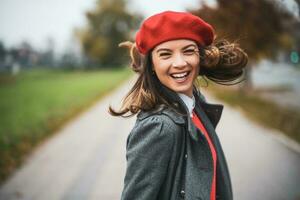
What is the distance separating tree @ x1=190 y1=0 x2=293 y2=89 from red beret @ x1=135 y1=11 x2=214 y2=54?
6160 mm

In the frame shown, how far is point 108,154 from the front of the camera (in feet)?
20.7

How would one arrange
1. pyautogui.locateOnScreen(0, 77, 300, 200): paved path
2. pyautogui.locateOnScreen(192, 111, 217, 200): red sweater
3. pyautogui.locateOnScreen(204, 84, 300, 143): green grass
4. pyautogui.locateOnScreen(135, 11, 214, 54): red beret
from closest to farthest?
pyautogui.locateOnScreen(135, 11, 214, 54): red beret → pyautogui.locateOnScreen(192, 111, 217, 200): red sweater → pyautogui.locateOnScreen(0, 77, 300, 200): paved path → pyautogui.locateOnScreen(204, 84, 300, 143): green grass

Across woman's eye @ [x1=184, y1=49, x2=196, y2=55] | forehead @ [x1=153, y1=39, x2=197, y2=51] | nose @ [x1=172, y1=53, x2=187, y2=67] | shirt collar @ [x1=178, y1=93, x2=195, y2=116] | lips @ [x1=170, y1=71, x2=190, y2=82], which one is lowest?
shirt collar @ [x1=178, y1=93, x2=195, y2=116]

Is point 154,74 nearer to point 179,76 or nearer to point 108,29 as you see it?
point 179,76

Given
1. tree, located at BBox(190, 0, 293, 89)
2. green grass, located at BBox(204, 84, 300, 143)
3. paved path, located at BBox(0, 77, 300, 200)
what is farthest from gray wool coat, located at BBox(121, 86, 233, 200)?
tree, located at BBox(190, 0, 293, 89)

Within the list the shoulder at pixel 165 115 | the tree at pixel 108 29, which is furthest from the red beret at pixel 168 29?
the tree at pixel 108 29

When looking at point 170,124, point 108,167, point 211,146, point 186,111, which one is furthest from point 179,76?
point 108,167

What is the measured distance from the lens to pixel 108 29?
5941 cm

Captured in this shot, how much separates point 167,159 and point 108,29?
59365mm

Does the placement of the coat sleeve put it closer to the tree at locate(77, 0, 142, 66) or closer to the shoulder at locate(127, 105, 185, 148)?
the shoulder at locate(127, 105, 185, 148)

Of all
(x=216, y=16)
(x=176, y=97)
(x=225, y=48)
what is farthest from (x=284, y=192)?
(x=216, y=16)

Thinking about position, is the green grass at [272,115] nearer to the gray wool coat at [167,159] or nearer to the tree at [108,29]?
the gray wool coat at [167,159]

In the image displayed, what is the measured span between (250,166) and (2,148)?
440 cm

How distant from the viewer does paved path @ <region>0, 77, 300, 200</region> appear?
14.7 feet
